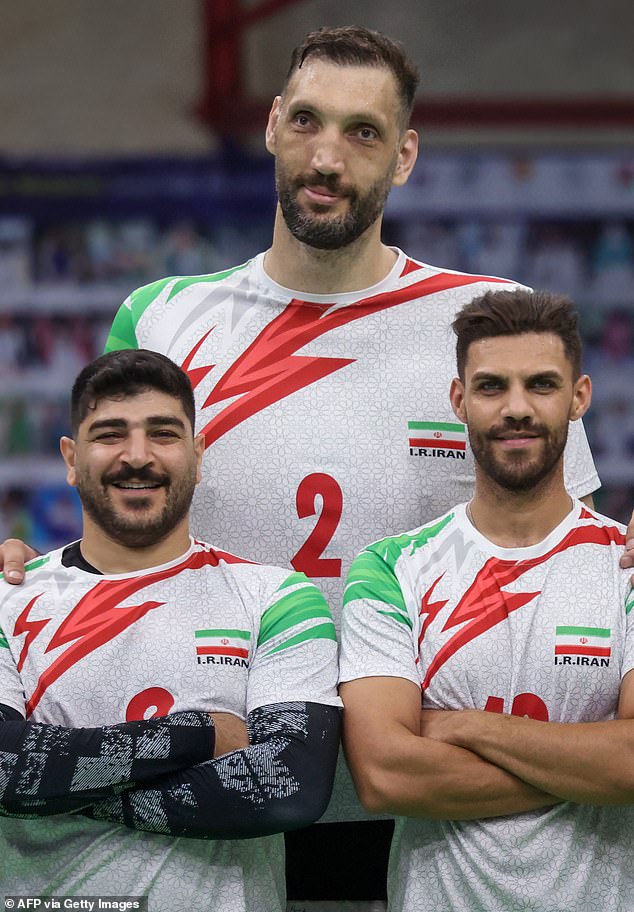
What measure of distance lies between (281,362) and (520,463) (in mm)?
547

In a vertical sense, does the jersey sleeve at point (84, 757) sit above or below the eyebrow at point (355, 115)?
below

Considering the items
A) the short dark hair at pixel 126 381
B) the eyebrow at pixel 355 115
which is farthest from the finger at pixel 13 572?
the eyebrow at pixel 355 115

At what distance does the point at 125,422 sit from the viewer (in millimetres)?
2123

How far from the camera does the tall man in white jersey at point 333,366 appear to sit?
2.34 m

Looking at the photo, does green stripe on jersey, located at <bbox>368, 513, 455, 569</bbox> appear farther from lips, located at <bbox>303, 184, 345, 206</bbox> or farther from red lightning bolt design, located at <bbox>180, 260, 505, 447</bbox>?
lips, located at <bbox>303, 184, 345, 206</bbox>

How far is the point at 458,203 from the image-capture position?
542cm

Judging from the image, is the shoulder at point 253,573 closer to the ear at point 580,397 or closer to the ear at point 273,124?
the ear at point 580,397

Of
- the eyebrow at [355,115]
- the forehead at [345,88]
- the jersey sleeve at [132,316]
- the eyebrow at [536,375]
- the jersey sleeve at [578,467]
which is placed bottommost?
the jersey sleeve at [578,467]

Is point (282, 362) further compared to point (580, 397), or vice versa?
point (282, 362)

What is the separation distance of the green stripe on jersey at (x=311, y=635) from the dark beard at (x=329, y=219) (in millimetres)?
706

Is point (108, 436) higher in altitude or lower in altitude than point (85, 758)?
→ higher

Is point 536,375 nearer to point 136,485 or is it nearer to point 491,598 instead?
point 491,598

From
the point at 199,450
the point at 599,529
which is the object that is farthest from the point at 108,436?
the point at 599,529

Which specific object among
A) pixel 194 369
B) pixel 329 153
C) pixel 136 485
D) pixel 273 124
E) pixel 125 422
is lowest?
pixel 136 485
